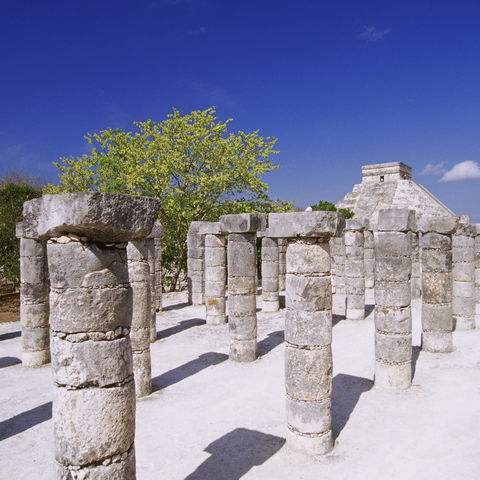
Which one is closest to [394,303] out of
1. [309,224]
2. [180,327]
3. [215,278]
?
[309,224]

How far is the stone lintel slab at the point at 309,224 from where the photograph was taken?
636 cm

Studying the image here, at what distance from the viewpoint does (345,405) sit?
27.6 feet

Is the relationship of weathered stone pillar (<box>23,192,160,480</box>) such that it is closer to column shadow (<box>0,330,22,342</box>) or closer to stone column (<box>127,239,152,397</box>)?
stone column (<box>127,239,152,397</box>)

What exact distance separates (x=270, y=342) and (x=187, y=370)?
10.8 feet

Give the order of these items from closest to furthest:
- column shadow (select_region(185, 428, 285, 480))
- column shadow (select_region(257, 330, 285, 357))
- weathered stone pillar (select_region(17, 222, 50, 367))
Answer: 1. column shadow (select_region(185, 428, 285, 480))
2. weathered stone pillar (select_region(17, 222, 50, 367))
3. column shadow (select_region(257, 330, 285, 357))

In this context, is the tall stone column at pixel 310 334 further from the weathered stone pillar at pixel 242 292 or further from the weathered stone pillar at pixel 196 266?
the weathered stone pillar at pixel 196 266

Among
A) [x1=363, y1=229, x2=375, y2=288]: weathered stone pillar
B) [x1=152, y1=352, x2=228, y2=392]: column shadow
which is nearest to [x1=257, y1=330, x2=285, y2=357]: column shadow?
[x1=152, y1=352, x2=228, y2=392]: column shadow

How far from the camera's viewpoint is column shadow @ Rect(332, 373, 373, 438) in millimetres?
7742

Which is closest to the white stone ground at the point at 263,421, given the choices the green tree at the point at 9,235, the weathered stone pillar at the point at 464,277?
the weathered stone pillar at the point at 464,277

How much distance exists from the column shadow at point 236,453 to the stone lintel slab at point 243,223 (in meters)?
4.98

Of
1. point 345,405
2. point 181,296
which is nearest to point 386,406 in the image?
point 345,405

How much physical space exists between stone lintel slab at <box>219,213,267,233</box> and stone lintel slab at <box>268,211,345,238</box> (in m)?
4.14

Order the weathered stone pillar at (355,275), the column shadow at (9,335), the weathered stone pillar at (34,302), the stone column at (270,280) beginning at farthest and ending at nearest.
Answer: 1. the stone column at (270,280)
2. the weathered stone pillar at (355,275)
3. the column shadow at (9,335)
4. the weathered stone pillar at (34,302)

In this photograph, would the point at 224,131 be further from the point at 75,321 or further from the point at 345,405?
the point at 75,321
